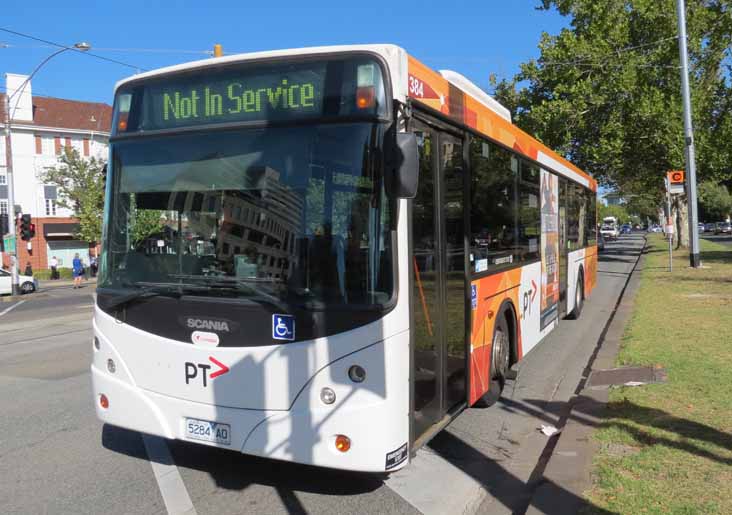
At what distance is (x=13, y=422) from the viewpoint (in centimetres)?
632

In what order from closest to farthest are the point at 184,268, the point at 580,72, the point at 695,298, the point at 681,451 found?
the point at 184,268 → the point at 681,451 → the point at 695,298 → the point at 580,72

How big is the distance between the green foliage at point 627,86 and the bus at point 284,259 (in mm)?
24589

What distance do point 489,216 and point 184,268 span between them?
10.6ft

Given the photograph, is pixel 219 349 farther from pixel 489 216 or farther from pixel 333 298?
pixel 489 216

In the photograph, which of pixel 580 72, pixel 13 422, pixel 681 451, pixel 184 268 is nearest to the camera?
pixel 184 268

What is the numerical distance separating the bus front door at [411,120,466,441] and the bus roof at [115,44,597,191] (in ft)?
0.83

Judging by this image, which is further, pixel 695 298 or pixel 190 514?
pixel 695 298

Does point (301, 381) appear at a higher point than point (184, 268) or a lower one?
lower

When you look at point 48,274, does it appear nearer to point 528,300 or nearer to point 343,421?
point 528,300

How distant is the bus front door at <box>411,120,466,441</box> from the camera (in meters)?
4.62

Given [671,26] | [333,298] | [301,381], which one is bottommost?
[301,381]

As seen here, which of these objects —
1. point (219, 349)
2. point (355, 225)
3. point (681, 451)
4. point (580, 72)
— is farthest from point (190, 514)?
point (580, 72)

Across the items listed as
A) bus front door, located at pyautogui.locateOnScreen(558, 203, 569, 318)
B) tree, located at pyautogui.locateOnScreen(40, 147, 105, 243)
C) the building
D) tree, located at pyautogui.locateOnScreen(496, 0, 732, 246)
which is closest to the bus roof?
bus front door, located at pyautogui.locateOnScreen(558, 203, 569, 318)

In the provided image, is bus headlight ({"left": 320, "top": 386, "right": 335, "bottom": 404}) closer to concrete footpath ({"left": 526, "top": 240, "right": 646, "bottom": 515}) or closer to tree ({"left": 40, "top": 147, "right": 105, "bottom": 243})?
concrete footpath ({"left": 526, "top": 240, "right": 646, "bottom": 515})
